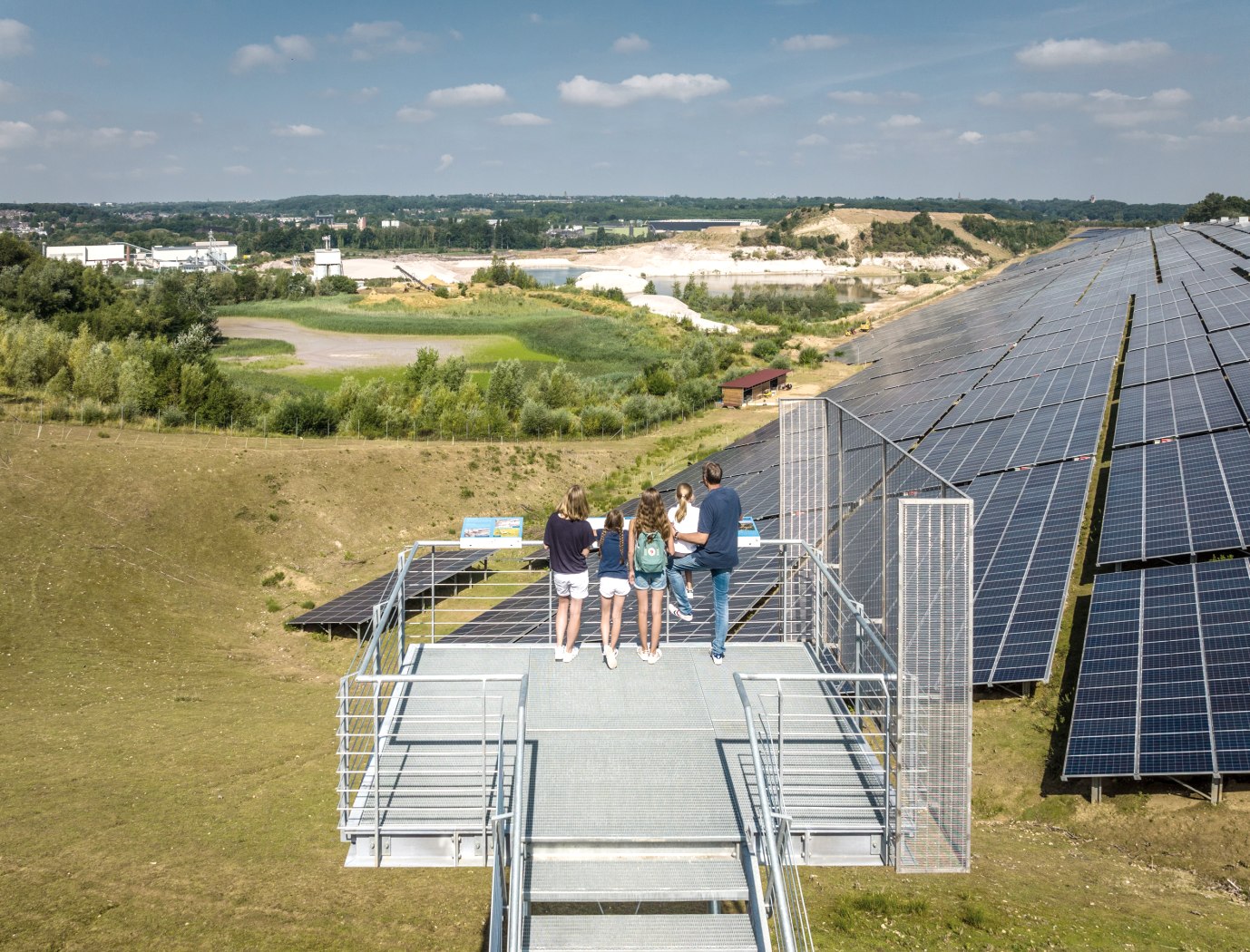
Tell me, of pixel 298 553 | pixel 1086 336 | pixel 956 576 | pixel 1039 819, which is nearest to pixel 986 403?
pixel 1086 336

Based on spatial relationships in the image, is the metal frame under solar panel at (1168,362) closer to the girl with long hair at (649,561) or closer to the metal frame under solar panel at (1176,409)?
the metal frame under solar panel at (1176,409)

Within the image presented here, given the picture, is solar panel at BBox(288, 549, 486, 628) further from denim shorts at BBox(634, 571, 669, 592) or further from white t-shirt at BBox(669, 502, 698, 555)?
denim shorts at BBox(634, 571, 669, 592)

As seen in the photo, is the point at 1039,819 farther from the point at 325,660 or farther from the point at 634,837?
the point at 325,660

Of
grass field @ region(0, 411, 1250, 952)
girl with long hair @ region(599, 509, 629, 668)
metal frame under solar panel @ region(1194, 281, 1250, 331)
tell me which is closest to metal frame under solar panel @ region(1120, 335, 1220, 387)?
metal frame under solar panel @ region(1194, 281, 1250, 331)

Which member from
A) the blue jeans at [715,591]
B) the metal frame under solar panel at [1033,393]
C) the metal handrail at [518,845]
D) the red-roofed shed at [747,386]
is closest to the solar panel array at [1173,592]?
the metal frame under solar panel at [1033,393]

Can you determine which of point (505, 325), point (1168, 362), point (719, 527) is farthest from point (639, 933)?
point (505, 325)

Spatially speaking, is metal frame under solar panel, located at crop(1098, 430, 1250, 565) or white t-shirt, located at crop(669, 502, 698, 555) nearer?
white t-shirt, located at crop(669, 502, 698, 555)

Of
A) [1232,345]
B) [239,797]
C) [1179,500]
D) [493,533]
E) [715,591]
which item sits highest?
[1232,345]

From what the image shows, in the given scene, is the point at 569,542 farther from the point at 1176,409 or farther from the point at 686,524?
the point at 1176,409
